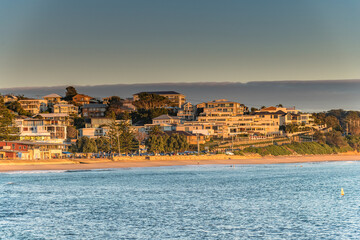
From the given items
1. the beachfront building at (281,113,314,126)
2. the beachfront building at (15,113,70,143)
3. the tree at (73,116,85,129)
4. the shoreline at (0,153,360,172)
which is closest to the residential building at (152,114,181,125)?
the tree at (73,116,85,129)

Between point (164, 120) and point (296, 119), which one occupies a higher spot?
point (296, 119)

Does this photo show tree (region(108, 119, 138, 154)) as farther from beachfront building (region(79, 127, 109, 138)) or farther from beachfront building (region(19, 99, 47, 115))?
beachfront building (region(19, 99, 47, 115))

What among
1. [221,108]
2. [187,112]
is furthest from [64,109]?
[221,108]

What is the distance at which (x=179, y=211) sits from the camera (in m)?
41.3

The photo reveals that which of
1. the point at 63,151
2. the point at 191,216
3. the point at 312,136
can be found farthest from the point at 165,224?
the point at 312,136

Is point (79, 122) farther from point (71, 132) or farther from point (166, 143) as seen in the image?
point (166, 143)

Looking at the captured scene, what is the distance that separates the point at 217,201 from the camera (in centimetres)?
4750

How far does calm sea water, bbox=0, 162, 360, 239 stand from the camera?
108ft

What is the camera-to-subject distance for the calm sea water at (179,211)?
33031mm

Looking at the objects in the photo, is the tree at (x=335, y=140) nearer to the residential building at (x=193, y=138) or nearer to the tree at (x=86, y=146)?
the residential building at (x=193, y=138)

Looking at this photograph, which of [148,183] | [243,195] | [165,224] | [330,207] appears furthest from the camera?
[148,183]

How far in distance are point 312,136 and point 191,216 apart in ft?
468

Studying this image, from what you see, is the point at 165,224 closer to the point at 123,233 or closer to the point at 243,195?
the point at 123,233

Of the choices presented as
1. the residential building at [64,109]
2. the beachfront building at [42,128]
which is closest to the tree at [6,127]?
the beachfront building at [42,128]
